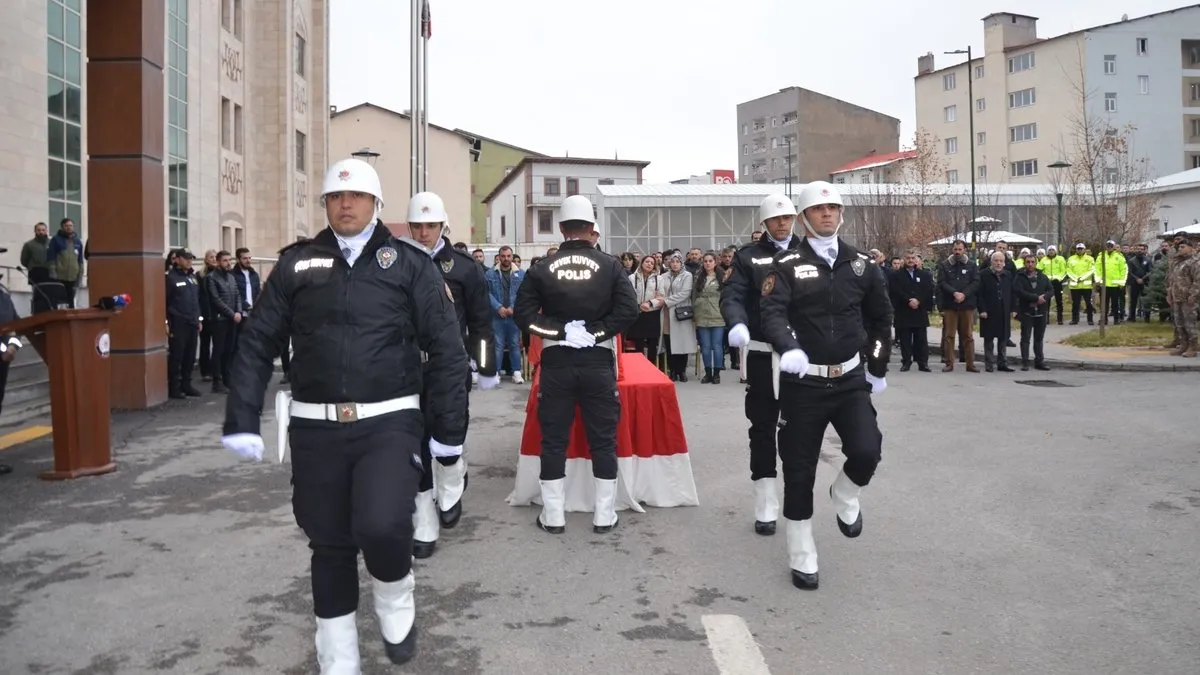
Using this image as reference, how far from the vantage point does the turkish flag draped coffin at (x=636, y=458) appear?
7.37 m

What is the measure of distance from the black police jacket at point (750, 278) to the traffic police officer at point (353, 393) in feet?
8.24

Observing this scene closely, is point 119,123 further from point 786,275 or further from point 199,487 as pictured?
point 786,275

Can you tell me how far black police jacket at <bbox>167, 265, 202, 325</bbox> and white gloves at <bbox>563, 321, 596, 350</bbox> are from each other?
29.8 feet

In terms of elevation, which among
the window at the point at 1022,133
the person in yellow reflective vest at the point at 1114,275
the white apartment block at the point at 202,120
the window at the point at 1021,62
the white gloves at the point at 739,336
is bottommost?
the white gloves at the point at 739,336

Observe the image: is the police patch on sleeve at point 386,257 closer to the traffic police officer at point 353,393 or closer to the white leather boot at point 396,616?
the traffic police officer at point 353,393

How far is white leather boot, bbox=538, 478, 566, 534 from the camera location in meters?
6.64

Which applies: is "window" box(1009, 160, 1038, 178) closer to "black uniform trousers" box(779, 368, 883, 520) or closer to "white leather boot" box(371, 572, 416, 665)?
"black uniform trousers" box(779, 368, 883, 520)

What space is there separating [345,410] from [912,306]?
47.6 ft

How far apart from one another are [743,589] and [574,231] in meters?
2.75

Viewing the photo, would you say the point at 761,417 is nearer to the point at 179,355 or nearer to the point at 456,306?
the point at 456,306

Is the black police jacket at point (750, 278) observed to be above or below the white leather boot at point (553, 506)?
above

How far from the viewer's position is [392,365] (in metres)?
4.14

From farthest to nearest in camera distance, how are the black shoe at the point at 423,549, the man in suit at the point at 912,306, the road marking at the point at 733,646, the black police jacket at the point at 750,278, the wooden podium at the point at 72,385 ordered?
the man in suit at the point at 912,306, the wooden podium at the point at 72,385, the black police jacket at the point at 750,278, the black shoe at the point at 423,549, the road marking at the point at 733,646

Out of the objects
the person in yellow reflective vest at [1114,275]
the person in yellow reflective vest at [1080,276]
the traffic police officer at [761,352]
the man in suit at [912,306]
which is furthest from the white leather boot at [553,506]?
the person in yellow reflective vest at [1080,276]
